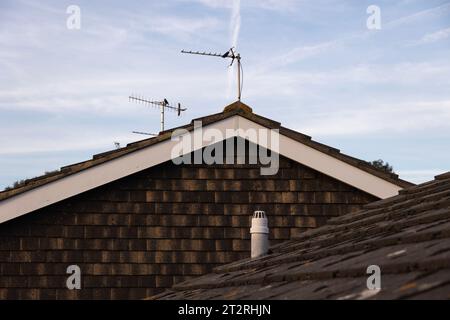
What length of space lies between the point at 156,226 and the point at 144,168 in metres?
0.81

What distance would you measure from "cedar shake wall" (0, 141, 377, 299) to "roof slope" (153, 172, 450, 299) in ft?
10.5

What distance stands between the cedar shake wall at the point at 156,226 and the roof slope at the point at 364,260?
3202 millimetres

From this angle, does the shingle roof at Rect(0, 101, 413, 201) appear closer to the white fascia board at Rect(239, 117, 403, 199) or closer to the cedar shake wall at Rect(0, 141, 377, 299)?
the white fascia board at Rect(239, 117, 403, 199)

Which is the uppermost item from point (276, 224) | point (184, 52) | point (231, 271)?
point (184, 52)

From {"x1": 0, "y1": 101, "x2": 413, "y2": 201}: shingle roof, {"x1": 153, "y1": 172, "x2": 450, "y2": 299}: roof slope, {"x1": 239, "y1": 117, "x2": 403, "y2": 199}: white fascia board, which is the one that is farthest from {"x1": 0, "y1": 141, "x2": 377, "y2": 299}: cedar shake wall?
{"x1": 153, "y1": 172, "x2": 450, "y2": 299}: roof slope

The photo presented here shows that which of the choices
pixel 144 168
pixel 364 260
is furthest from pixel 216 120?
pixel 364 260

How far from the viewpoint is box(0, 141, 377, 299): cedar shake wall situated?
35.2ft

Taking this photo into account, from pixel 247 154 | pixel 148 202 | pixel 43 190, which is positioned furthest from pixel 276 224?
pixel 43 190

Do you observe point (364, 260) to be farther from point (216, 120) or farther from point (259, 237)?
point (216, 120)

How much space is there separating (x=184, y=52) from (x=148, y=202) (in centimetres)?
383

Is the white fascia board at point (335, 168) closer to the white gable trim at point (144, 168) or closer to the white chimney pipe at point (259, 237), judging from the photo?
the white gable trim at point (144, 168)

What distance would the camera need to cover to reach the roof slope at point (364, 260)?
10.6 feet

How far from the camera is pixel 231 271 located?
7.20 metres
